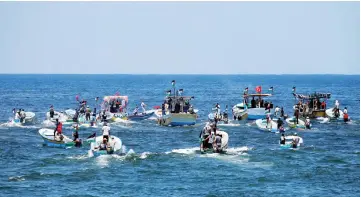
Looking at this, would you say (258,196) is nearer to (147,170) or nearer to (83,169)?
(147,170)

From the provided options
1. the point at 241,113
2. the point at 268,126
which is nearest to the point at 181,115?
the point at 268,126

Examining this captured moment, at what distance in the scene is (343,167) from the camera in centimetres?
4353

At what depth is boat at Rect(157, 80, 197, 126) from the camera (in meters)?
67.6

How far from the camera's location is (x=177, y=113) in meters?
67.5

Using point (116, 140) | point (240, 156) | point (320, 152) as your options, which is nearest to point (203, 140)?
point (240, 156)

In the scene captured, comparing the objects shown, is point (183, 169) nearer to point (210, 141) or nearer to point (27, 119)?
point (210, 141)

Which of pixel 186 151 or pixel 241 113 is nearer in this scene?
pixel 186 151

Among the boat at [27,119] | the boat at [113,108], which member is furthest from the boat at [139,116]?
the boat at [27,119]

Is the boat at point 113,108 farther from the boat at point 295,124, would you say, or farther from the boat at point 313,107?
the boat at point 313,107

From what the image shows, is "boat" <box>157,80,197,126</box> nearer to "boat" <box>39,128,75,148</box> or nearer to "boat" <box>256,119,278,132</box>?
"boat" <box>256,119,278,132</box>

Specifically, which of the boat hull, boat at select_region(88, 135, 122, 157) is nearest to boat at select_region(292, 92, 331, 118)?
the boat hull

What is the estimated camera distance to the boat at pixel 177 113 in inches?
2660

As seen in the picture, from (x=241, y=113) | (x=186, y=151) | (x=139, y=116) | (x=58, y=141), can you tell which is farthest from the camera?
(x=241, y=113)

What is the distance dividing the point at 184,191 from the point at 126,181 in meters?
3.89
